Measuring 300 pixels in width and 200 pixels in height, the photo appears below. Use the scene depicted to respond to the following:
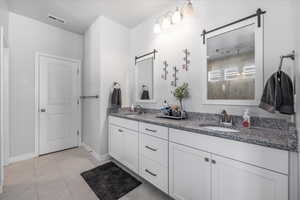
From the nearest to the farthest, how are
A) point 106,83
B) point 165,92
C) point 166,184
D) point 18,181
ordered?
1. point 166,184
2. point 18,181
3. point 165,92
4. point 106,83

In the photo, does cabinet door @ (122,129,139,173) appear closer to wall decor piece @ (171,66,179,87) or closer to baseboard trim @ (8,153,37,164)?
wall decor piece @ (171,66,179,87)

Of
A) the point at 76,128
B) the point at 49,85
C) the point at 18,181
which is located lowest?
the point at 18,181

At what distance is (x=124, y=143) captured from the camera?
199 cm

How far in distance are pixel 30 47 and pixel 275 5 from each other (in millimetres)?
3622

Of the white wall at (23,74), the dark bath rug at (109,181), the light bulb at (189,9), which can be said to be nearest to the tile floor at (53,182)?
the dark bath rug at (109,181)

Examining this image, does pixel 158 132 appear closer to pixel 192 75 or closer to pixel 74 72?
pixel 192 75

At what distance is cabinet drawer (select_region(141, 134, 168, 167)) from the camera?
141cm

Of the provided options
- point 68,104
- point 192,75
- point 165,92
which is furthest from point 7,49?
point 192,75

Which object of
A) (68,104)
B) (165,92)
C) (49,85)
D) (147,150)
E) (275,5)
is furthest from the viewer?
(68,104)

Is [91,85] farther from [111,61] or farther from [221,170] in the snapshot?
[221,170]

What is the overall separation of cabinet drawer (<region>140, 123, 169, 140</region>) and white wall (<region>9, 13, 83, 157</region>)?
2275mm

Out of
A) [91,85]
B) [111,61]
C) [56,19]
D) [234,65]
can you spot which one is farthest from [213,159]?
[56,19]

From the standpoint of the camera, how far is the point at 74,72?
2990 mm

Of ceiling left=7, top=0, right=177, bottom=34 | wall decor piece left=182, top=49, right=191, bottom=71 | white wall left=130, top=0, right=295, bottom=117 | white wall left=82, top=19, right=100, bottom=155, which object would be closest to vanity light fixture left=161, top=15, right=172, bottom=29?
white wall left=130, top=0, right=295, bottom=117
